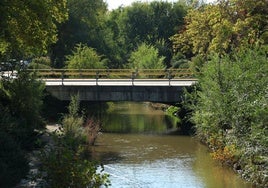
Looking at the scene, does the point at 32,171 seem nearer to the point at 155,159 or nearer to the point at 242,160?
the point at 242,160

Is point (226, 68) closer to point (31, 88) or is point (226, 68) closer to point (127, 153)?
point (127, 153)

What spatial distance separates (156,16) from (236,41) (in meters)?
45.8

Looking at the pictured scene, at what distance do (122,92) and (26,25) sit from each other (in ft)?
39.9

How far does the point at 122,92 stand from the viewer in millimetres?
33938

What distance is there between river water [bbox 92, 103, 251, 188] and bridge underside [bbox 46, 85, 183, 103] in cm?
202

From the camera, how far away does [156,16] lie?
253 feet

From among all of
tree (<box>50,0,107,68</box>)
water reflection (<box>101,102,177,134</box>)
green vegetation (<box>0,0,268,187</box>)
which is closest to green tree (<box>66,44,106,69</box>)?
water reflection (<box>101,102,177,134</box>)

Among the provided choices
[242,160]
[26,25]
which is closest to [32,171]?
[242,160]

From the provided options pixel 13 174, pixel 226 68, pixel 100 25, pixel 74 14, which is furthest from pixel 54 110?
pixel 100 25

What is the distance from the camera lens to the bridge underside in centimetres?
3356

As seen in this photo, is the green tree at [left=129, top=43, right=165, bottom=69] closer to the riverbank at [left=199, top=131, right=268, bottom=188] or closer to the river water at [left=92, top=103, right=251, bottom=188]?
the river water at [left=92, top=103, right=251, bottom=188]

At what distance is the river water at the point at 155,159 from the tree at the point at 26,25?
5.95m

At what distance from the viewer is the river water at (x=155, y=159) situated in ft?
63.9

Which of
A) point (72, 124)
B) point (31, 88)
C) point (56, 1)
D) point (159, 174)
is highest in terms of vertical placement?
point (56, 1)
